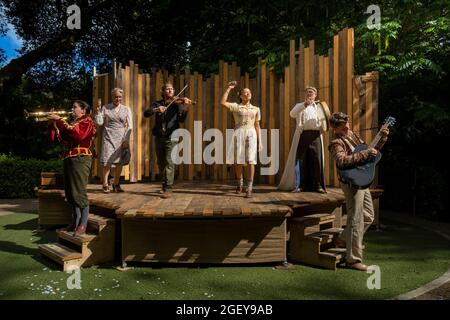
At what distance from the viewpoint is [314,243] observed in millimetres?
5305

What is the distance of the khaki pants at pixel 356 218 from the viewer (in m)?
4.96

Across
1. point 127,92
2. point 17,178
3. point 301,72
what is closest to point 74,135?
point 127,92

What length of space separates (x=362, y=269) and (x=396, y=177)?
5.92m

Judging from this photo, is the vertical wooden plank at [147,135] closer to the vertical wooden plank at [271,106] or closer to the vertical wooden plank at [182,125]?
the vertical wooden plank at [182,125]

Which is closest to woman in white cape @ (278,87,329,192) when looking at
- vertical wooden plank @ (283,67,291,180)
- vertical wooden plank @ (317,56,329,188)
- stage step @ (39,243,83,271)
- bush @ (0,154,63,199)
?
vertical wooden plank @ (317,56,329,188)

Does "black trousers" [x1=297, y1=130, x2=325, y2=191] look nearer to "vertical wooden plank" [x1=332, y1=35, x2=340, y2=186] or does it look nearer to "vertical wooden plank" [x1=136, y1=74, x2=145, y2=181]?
"vertical wooden plank" [x1=332, y1=35, x2=340, y2=186]

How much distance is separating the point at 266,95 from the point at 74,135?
5.05 m

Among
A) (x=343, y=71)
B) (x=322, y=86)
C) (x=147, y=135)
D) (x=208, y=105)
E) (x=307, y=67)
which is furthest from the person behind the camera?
(x=208, y=105)

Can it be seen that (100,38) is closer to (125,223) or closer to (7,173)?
(7,173)

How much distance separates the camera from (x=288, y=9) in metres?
11.6

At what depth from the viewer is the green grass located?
4.30 meters

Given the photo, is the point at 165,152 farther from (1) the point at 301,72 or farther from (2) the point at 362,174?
(1) the point at 301,72

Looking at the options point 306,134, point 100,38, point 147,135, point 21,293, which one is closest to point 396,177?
point 306,134

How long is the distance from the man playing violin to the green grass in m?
1.68
